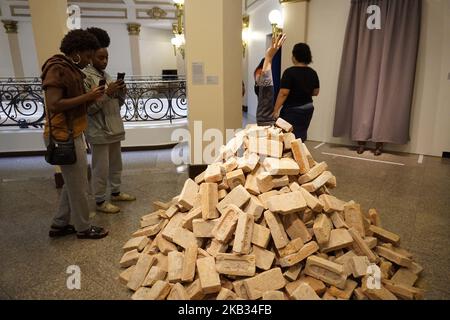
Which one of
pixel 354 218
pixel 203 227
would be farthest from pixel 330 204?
pixel 203 227

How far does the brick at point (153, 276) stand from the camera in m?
1.85

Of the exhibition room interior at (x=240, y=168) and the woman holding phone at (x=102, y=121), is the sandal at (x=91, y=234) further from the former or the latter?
the woman holding phone at (x=102, y=121)

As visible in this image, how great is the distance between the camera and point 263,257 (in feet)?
5.98

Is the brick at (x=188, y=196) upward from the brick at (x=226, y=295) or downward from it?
upward

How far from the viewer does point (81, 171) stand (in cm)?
225

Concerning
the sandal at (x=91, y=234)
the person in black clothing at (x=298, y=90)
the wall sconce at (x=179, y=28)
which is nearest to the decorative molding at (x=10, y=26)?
the wall sconce at (x=179, y=28)

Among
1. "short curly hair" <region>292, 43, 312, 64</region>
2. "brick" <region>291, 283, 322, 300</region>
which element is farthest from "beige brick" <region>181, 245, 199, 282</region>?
"short curly hair" <region>292, 43, 312, 64</region>

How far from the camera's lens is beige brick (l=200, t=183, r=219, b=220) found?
202 cm

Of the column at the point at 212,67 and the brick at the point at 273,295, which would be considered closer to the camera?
the brick at the point at 273,295

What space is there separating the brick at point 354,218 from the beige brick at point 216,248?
2.80 feet
